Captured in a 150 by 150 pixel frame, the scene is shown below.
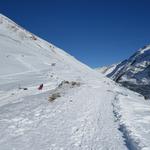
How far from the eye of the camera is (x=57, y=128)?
487 inches

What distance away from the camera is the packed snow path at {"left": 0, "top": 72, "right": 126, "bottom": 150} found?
32.4 ft

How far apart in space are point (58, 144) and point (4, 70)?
23567mm

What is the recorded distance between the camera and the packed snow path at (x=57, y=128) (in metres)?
9.88

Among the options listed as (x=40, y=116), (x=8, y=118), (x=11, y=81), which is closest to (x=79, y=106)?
(x=40, y=116)

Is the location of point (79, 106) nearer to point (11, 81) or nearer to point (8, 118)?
point (8, 118)

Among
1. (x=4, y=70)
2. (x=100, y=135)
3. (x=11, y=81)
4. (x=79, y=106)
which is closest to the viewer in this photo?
(x=100, y=135)

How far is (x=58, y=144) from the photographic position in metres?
9.95

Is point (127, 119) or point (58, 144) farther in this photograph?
point (127, 119)

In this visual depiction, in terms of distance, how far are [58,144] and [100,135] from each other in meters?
2.16

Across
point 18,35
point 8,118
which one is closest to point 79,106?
point 8,118

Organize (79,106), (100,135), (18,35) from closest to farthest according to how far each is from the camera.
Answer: (100,135)
(79,106)
(18,35)

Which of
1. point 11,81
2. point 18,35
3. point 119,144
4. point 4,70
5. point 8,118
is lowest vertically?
point 119,144

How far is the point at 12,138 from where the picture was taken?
34.3 ft

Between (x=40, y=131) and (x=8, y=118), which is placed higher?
(x=8, y=118)
